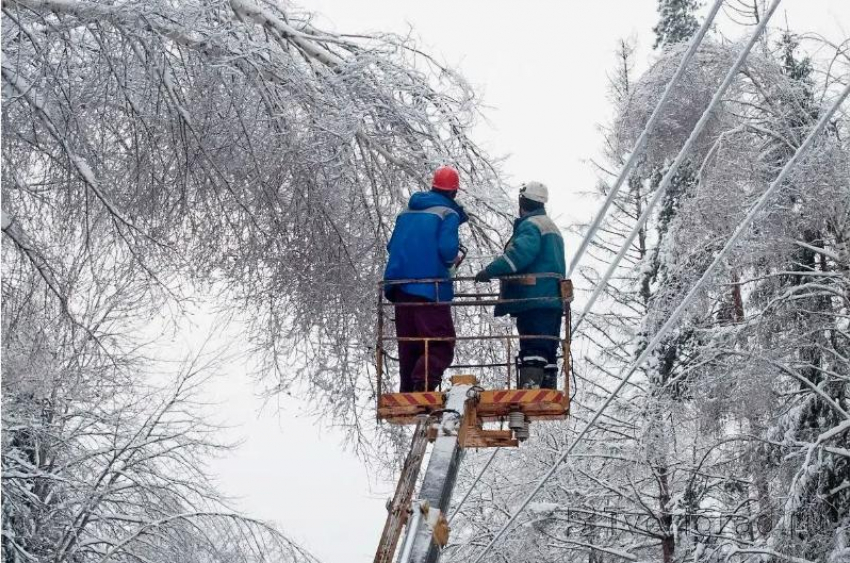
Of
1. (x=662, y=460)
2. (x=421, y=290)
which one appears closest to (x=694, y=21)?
(x=662, y=460)

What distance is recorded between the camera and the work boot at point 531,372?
6.65m

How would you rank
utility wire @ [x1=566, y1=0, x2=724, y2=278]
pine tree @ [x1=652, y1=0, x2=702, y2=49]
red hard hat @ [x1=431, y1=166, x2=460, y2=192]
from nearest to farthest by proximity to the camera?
utility wire @ [x1=566, y1=0, x2=724, y2=278] < red hard hat @ [x1=431, y1=166, x2=460, y2=192] < pine tree @ [x1=652, y1=0, x2=702, y2=49]

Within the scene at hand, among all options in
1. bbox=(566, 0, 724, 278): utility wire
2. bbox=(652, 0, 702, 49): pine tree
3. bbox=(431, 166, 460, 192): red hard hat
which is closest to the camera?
bbox=(566, 0, 724, 278): utility wire

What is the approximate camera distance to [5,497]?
11.9 meters

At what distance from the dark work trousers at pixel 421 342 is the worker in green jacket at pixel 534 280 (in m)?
0.32

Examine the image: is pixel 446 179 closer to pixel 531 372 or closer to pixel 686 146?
pixel 531 372

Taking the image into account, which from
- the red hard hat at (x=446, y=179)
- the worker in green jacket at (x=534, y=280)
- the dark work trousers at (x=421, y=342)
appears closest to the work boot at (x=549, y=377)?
the worker in green jacket at (x=534, y=280)

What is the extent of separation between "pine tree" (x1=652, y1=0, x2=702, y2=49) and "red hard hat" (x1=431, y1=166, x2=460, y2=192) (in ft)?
56.3

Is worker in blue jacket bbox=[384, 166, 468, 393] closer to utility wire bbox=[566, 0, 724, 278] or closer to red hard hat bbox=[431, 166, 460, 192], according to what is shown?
red hard hat bbox=[431, 166, 460, 192]

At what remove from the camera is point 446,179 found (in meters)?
6.62

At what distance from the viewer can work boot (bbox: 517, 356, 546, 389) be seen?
6648 millimetres

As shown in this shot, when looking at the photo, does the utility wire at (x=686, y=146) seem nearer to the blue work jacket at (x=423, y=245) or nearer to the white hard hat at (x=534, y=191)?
the white hard hat at (x=534, y=191)

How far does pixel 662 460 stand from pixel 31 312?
11.2 metres

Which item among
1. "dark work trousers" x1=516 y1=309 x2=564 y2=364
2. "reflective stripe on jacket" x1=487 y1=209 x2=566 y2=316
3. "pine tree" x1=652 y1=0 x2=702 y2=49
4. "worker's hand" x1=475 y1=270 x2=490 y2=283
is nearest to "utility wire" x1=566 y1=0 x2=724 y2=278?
"reflective stripe on jacket" x1=487 y1=209 x2=566 y2=316
